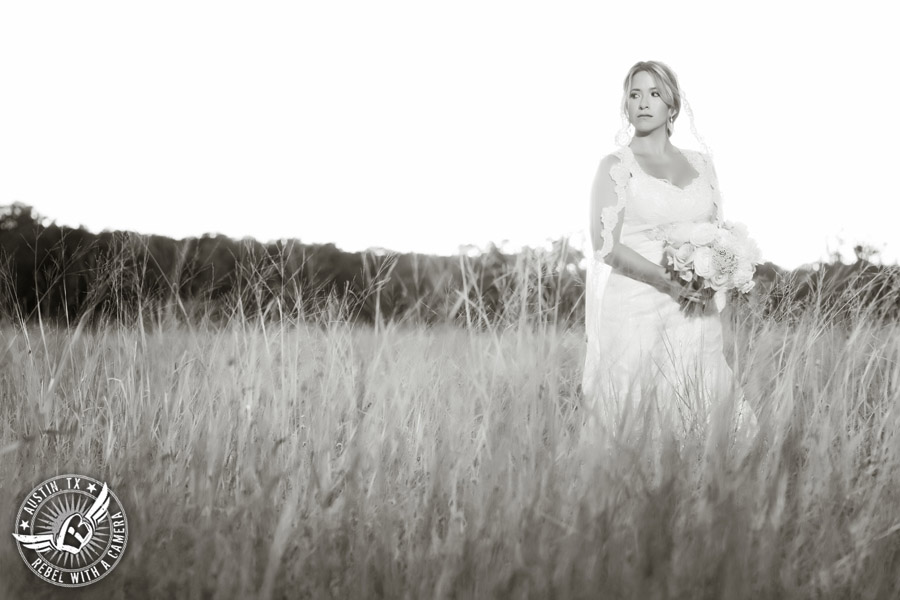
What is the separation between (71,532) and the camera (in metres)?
2.46

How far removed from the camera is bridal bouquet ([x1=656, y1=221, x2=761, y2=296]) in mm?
3256

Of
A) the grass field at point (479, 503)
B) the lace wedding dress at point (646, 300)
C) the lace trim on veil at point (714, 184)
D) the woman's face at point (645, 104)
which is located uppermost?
the woman's face at point (645, 104)

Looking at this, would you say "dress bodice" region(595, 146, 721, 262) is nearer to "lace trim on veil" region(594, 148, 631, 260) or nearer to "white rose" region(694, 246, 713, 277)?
"lace trim on veil" region(594, 148, 631, 260)

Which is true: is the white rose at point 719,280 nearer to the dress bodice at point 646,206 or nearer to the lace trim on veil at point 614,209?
the dress bodice at point 646,206

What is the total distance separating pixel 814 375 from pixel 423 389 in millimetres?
1806

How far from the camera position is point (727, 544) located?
198 cm

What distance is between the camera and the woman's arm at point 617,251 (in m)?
3.40

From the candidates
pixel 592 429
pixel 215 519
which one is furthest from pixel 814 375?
pixel 215 519

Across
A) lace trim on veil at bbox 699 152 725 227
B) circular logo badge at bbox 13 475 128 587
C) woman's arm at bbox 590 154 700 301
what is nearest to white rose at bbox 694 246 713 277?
woman's arm at bbox 590 154 700 301

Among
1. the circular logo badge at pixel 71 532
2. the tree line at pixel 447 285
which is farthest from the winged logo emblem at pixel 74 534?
the tree line at pixel 447 285

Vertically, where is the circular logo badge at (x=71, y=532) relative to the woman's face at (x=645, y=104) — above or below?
below

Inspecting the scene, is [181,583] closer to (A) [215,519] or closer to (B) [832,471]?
(A) [215,519]

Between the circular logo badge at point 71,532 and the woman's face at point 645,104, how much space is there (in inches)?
109

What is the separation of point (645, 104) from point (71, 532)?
2.96m
